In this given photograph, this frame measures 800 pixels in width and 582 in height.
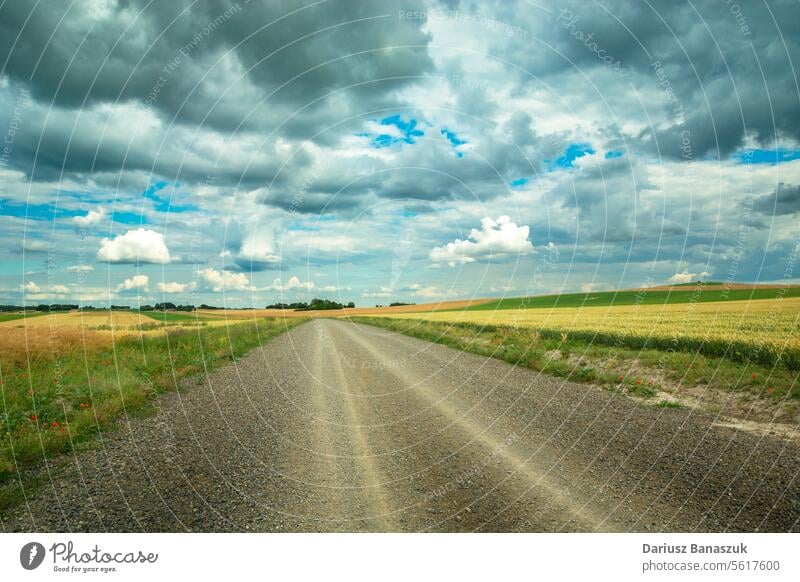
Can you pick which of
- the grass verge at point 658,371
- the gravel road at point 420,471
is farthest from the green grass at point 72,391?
the grass verge at point 658,371

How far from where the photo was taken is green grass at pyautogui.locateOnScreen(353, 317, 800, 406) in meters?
13.1

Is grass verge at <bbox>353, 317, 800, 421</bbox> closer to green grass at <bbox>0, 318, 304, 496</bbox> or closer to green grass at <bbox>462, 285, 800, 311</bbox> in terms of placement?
green grass at <bbox>0, 318, 304, 496</bbox>

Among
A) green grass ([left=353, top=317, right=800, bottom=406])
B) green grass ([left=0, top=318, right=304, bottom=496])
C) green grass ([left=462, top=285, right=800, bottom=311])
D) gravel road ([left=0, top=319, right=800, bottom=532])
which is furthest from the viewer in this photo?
green grass ([left=462, top=285, right=800, bottom=311])

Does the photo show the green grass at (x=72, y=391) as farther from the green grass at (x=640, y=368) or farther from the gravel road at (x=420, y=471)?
the green grass at (x=640, y=368)

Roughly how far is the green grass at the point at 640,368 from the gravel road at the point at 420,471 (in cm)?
289

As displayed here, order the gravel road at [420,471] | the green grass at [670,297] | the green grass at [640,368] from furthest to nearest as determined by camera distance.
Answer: the green grass at [670,297] → the green grass at [640,368] → the gravel road at [420,471]

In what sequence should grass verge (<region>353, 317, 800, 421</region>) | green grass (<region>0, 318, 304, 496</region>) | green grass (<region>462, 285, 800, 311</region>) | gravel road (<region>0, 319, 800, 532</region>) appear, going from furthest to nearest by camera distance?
1. green grass (<region>462, 285, 800, 311</region>)
2. grass verge (<region>353, 317, 800, 421</region>)
3. green grass (<region>0, 318, 304, 496</region>)
4. gravel road (<region>0, 319, 800, 532</region>)

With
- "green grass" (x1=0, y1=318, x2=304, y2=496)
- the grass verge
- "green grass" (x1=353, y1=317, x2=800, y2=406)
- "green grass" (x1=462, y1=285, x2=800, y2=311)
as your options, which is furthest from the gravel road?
"green grass" (x1=462, y1=285, x2=800, y2=311)

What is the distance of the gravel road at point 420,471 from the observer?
5656 mm

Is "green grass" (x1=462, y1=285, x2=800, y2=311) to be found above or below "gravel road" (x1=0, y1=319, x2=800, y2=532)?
above

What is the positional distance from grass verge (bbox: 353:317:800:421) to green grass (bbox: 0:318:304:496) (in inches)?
539

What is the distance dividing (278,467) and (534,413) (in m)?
6.42

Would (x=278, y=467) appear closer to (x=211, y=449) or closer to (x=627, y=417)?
(x=211, y=449)
